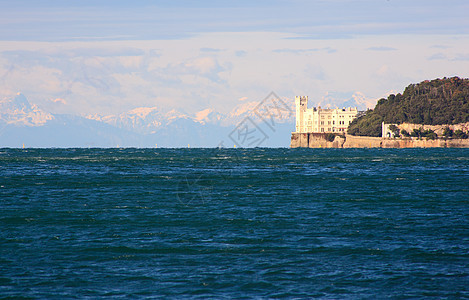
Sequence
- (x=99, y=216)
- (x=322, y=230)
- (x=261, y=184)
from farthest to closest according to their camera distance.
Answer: (x=261, y=184), (x=99, y=216), (x=322, y=230)

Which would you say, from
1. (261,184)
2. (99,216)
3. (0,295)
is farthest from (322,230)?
(261,184)

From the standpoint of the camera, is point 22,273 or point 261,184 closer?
point 22,273

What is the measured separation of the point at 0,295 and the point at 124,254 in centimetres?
686

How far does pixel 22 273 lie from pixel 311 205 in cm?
2572

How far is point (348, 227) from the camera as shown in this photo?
34.4 m

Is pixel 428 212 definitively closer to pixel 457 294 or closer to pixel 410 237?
pixel 410 237

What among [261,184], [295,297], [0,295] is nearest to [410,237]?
[295,297]

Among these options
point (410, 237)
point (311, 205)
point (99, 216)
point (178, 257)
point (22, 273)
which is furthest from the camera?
point (311, 205)

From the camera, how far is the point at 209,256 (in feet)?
86.8

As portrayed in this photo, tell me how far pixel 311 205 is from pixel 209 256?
799 inches

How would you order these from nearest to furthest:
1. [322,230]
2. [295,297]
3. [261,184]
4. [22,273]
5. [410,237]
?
[295,297]
[22,273]
[410,237]
[322,230]
[261,184]

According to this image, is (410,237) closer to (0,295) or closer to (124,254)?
(124,254)

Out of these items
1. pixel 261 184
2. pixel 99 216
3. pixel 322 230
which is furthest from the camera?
pixel 261 184

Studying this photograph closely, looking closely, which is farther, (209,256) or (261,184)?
(261,184)
